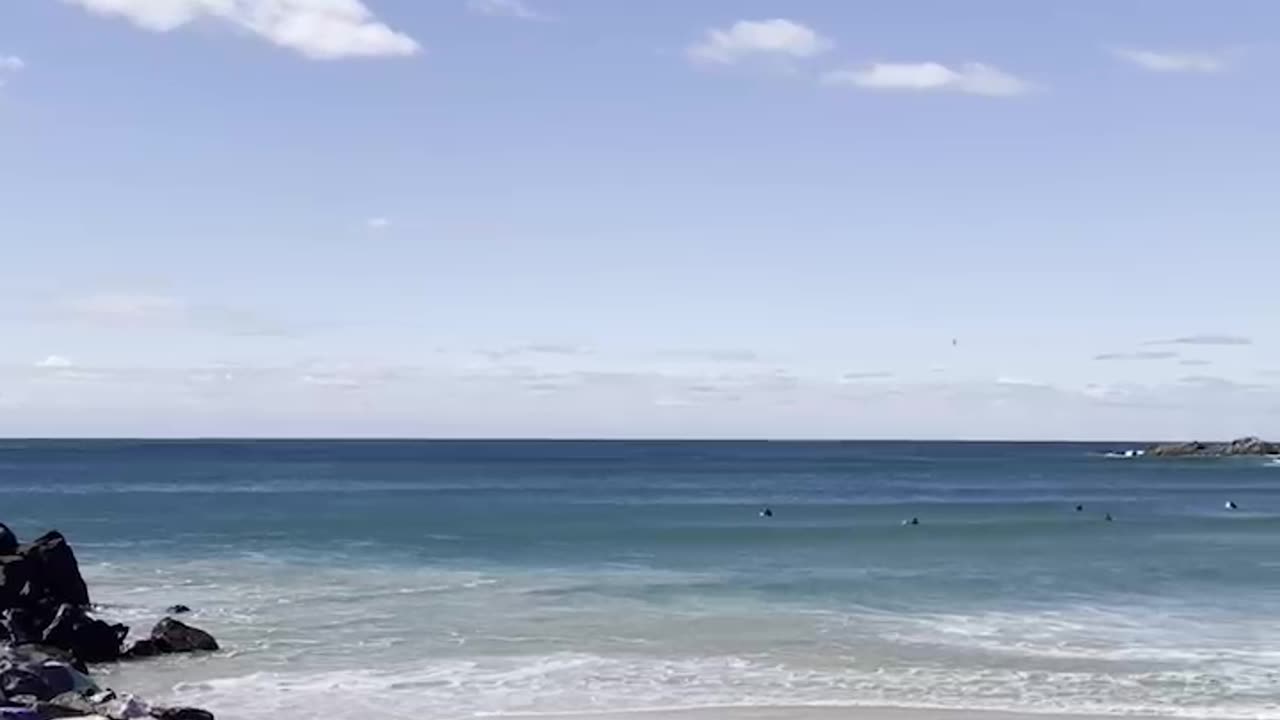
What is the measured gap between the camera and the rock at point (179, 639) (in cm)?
3105

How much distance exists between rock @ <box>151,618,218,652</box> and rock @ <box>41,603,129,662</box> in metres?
0.79

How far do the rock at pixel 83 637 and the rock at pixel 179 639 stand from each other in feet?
2.59

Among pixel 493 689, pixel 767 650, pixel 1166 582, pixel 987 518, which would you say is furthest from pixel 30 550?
pixel 987 518

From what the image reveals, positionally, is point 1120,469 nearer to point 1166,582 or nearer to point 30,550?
point 1166,582

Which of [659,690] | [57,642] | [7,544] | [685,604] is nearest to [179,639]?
[57,642]

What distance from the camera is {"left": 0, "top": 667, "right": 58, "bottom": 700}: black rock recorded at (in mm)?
23531

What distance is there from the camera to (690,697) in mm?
26391

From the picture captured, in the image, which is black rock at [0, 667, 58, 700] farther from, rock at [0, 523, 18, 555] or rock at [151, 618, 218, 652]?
rock at [0, 523, 18, 555]

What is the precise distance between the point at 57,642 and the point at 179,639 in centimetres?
227

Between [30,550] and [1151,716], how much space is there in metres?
25.3

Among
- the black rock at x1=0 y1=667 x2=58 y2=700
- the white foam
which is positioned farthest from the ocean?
the black rock at x1=0 y1=667 x2=58 y2=700

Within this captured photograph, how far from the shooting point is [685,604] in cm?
3941

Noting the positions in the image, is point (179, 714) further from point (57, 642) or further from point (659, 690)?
point (57, 642)

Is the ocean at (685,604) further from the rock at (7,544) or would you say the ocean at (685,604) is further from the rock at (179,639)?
the rock at (7,544)
